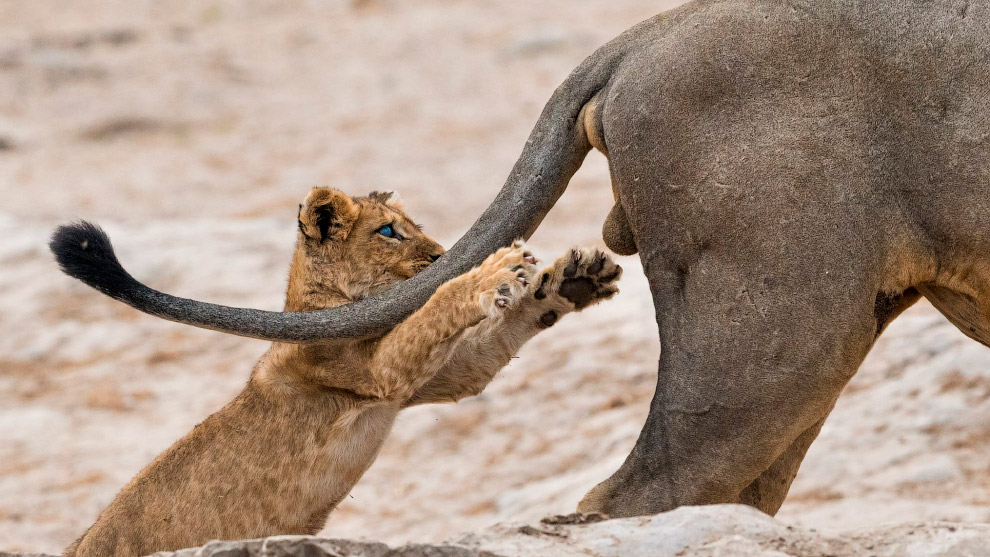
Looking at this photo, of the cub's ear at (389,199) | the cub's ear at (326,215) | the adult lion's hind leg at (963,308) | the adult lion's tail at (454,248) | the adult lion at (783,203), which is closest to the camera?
the adult lion at (783,203)

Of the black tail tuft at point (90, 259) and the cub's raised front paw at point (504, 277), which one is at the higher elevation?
the black tail tuft at point (90, 259)

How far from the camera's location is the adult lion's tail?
4434mm

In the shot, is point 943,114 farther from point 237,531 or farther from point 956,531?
point 237,531

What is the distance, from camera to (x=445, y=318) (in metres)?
4.41

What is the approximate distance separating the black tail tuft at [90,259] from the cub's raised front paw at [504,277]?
106 cm

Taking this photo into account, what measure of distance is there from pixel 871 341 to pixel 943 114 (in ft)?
2.13

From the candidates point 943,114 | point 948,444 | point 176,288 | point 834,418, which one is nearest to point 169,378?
point 176,288

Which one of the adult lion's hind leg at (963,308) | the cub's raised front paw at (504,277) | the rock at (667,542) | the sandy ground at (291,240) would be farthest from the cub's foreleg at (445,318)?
the sandy ground at (291,240)

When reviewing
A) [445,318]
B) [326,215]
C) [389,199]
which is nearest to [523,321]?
[445,318]

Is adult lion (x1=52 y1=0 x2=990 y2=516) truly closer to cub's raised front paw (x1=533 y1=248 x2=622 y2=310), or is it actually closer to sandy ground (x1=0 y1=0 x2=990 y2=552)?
cub's raised front paw (x1=533 y1=248 x2=622 y2=310)

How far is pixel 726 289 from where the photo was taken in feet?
13.1

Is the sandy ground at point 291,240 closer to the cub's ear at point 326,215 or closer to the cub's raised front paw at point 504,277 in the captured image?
the cub's ear at point 326,215

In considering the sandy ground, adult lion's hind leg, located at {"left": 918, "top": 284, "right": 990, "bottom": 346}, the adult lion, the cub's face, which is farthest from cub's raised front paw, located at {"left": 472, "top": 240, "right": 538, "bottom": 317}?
the sandy ground

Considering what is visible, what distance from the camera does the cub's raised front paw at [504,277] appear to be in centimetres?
427
